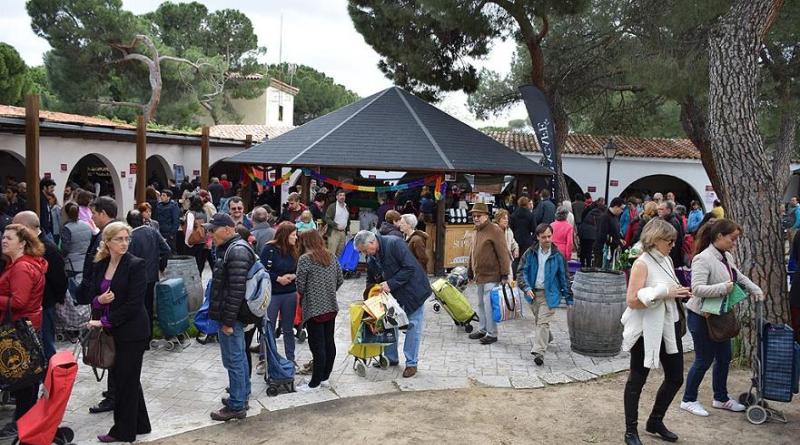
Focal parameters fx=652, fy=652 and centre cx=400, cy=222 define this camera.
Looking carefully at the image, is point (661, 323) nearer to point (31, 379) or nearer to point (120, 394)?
point (120, 394)

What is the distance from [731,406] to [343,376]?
130 inches

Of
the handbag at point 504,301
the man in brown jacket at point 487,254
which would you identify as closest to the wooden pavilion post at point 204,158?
the man in brown jacket at point 487,254

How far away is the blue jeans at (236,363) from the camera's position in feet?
15.8

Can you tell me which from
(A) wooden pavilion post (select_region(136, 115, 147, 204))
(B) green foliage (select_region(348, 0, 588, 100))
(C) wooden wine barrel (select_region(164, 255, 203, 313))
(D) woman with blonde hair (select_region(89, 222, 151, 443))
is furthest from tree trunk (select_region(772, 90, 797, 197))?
(D) woman with blonde hair (select_region(89, 222, 151, 443))

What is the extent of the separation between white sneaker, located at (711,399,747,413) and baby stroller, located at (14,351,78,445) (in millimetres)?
4826

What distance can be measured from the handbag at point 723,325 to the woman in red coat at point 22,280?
188 inches

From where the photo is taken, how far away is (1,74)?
26.0 meters

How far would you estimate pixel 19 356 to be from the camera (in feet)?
13.5

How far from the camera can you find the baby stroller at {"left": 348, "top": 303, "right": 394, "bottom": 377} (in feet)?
19.3

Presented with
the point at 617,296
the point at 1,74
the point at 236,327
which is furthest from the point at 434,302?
the point at 1,74

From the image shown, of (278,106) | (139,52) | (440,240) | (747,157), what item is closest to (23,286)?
(747,157)

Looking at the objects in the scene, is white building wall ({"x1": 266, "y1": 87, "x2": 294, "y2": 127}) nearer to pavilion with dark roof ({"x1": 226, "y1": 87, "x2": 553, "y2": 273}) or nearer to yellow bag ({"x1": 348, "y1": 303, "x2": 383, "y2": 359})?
pavilion with dark roof ({"x1": 226, "y1": 87, "x2": 553, "y2": 273})

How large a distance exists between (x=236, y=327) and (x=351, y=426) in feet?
3.77

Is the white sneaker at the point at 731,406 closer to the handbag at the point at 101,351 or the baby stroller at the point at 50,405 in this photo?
the handbag at the point at 101,351
